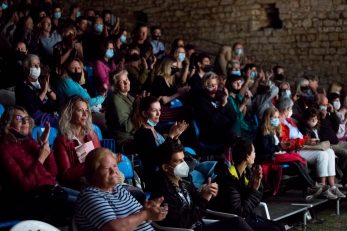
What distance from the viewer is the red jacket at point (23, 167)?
4512 millimetres

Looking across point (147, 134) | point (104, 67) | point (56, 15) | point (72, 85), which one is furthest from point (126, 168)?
point (56, 15)

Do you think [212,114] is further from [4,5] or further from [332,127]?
[4,5]

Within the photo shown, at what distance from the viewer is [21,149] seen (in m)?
4.70

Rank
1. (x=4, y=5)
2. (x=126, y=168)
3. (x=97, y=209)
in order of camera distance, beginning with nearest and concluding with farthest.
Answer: (x=97, y=209) → (x=126, y=168) → (x=4, y=5)

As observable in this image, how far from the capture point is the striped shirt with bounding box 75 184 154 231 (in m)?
3.73

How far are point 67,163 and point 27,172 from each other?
46cm

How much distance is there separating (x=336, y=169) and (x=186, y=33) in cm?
726

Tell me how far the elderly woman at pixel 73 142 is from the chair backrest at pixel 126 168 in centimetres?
31

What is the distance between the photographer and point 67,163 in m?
4.97

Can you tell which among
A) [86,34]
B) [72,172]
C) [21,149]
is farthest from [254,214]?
[86,34]

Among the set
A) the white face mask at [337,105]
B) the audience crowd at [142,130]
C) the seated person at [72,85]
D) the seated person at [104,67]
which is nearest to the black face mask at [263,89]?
the audience crowd at [142,130]

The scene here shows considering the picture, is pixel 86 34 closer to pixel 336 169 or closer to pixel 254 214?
pixel 336 169

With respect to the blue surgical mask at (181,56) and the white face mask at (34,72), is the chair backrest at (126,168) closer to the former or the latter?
the white face mask at (34,72)

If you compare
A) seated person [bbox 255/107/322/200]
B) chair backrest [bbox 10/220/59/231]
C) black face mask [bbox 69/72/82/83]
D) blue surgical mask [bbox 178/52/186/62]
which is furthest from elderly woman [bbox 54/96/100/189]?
blue surgical mask [bbox 178/52/186/62]
